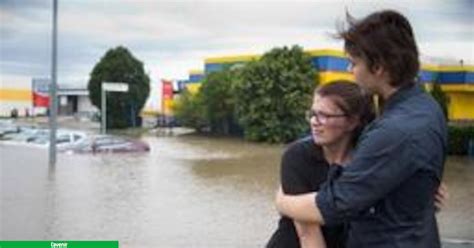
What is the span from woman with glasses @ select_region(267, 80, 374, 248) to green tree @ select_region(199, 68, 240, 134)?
199 inches

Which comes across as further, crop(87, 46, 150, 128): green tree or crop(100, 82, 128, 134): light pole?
crop(100, 82, 128, 134): light pole

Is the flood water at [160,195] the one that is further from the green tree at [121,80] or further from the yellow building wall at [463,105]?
the green tree at [121,80]

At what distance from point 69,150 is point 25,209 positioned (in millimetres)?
2568

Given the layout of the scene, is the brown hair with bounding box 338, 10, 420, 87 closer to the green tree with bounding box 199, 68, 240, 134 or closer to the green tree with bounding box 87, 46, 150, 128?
the green tree with bounding box 87, 46, 150, 128

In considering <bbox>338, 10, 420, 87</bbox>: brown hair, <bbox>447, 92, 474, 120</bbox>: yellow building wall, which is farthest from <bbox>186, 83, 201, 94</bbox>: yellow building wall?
<bbox>338, 10, 420, 87</bbox>: brown hair

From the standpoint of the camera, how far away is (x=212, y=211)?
650 centimetres

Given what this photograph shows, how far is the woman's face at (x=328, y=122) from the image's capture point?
1.06m

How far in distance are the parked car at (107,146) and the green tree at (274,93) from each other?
1.51m

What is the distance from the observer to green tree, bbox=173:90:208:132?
19.2ft

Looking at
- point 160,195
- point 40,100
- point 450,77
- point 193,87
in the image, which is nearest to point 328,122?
point 450,77

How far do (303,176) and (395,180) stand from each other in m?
0.20

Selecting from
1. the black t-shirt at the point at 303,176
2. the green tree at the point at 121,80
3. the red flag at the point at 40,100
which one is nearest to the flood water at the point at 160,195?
the green tree at the point at 121,80

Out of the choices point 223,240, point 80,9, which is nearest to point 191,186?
point 223,240

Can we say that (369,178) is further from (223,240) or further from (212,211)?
(212,211)
